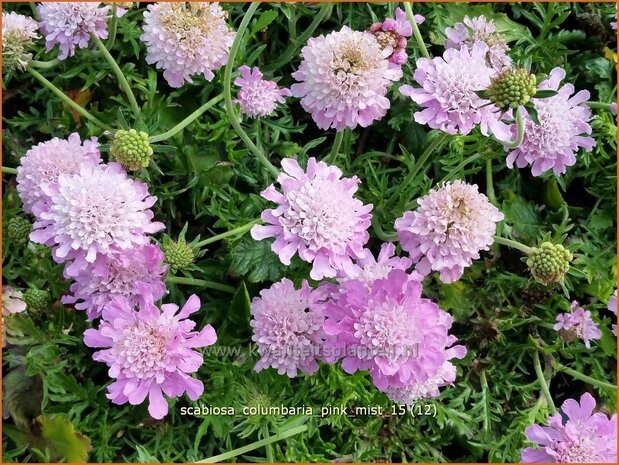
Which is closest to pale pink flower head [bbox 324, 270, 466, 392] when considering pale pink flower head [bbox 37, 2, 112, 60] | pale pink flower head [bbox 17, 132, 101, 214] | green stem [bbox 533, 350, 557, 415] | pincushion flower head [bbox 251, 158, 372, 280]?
pincushion flower head [bbox 251, 158, 372, 280]

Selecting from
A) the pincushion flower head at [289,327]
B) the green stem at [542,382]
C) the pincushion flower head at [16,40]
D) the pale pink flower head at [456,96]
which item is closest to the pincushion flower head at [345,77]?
the pale pink flower head at [456,96]

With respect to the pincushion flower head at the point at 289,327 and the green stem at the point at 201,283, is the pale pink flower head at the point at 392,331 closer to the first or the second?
the pincushion flower head at the point at 289,327

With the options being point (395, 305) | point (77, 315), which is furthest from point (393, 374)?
point (77, 315)

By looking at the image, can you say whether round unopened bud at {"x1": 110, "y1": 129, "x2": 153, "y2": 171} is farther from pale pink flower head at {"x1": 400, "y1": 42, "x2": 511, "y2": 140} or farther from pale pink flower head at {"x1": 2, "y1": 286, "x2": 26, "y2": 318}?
pale pink flower head at {"x1": 400, "y1": 42, "x2": 511, "y2": 140}

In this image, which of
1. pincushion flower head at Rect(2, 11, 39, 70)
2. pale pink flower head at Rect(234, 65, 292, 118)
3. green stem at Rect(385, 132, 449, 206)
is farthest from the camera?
pale pink flower head at Rect(234, 65, 292, 118)

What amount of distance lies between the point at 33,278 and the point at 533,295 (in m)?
1.59

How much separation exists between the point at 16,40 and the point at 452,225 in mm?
1327

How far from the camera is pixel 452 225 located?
4.83 feet

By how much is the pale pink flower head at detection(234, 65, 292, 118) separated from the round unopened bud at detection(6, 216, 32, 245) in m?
0.73

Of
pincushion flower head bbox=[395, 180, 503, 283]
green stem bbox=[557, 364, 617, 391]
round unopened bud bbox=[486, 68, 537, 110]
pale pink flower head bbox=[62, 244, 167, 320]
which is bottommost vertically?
green stem bbox=[557, 364, 617, 391]

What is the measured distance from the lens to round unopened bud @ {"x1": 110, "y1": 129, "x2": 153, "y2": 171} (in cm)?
148

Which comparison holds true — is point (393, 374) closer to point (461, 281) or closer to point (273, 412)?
point (273, 412)

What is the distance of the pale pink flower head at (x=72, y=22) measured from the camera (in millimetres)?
1702

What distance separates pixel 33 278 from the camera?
186 cm
